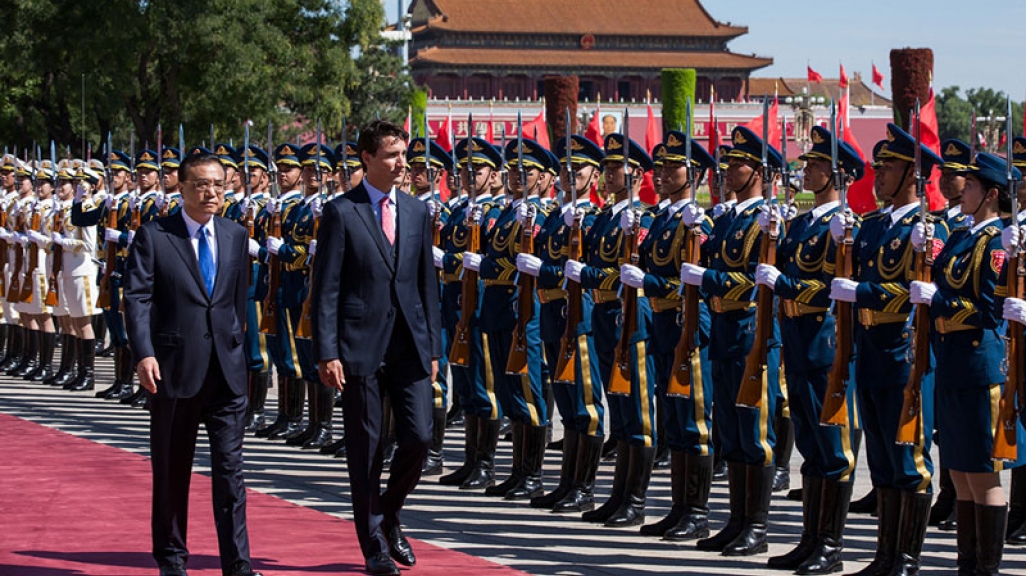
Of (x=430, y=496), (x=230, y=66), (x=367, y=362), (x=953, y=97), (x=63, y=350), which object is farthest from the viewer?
(x=953, y=97)

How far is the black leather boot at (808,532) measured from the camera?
7812 mm

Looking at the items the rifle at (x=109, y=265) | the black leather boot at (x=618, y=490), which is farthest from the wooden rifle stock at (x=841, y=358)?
the rifle at (x=109, y=265)

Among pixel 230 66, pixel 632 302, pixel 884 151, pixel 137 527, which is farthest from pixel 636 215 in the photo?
pixel 230 66

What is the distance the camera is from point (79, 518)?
28.6 feet

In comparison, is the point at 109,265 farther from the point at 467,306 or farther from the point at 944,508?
the point at 944,508

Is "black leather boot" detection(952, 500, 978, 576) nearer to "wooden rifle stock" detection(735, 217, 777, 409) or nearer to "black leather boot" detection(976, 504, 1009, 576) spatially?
"black leather boot" detection(976, 504, 1009, 576)

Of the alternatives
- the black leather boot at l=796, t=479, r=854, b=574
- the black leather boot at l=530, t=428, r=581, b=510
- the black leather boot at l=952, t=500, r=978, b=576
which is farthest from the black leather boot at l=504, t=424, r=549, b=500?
the black leather boot at l=952, t=500, r=978, b=576

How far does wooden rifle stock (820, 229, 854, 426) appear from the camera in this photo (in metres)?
7.57

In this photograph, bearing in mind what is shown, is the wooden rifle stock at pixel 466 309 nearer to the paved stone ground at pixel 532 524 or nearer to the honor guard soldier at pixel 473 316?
the honor guard soldier at pixel 473 316

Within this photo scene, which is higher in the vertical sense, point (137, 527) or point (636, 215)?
point (636, 215)

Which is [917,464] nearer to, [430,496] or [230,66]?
[430,496]

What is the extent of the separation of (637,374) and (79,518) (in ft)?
8.90

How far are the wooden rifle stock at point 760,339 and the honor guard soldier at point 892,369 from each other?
18.9 inches

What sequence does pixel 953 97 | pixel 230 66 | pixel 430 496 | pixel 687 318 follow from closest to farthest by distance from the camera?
pixel 687 318, pixel 430 496, pixel 230 66, pixel 953 97
